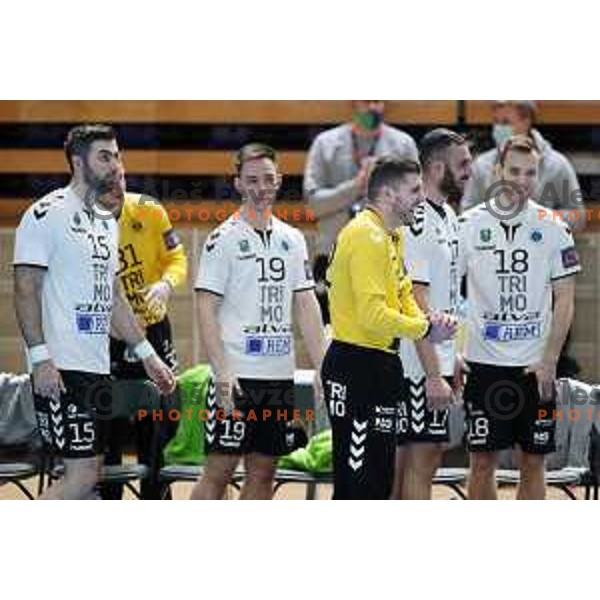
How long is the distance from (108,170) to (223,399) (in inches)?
37.7

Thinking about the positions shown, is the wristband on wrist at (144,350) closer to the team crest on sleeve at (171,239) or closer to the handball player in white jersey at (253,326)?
the handball player in white jersey at (253,326)

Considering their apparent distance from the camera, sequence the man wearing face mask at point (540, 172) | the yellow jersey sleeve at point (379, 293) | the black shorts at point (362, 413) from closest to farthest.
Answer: the yellow jersey sleeve at point (379, 293) → the black shorts at point (362, 413) → the man wearing face mask at point (540, 172)


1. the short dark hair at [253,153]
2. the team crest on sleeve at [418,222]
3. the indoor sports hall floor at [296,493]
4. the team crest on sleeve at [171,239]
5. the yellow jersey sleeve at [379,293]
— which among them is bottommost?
the indoor sports hall floor at [296,493]

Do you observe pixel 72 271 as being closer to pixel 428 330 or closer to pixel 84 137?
pixel 84 137

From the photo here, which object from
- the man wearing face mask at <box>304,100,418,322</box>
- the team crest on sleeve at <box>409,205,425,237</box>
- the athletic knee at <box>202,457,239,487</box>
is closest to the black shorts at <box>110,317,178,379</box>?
the athletic knee at <box>202,457,239,487</box>

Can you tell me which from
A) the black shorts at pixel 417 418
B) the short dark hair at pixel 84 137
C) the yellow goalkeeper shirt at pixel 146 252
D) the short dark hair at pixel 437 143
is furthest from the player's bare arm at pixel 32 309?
the short dark hair at pixel 437 143

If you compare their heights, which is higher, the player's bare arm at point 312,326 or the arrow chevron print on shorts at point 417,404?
the player's bare arm at point 312,326

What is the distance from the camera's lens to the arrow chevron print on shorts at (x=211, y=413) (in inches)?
330

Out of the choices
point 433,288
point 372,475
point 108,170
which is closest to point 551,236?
point 433,288

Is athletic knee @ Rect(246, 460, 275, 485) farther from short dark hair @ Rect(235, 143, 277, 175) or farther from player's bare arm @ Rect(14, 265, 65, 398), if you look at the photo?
short dark hair @ Rect(235, 143, 277, 175)

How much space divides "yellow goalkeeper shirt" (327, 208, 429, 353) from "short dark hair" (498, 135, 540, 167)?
513 mm

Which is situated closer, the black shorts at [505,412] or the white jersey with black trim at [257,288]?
the white jersey with black trim at [257,288]

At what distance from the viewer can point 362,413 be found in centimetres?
826

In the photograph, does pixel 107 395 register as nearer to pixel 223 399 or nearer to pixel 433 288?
pixel 223 399
